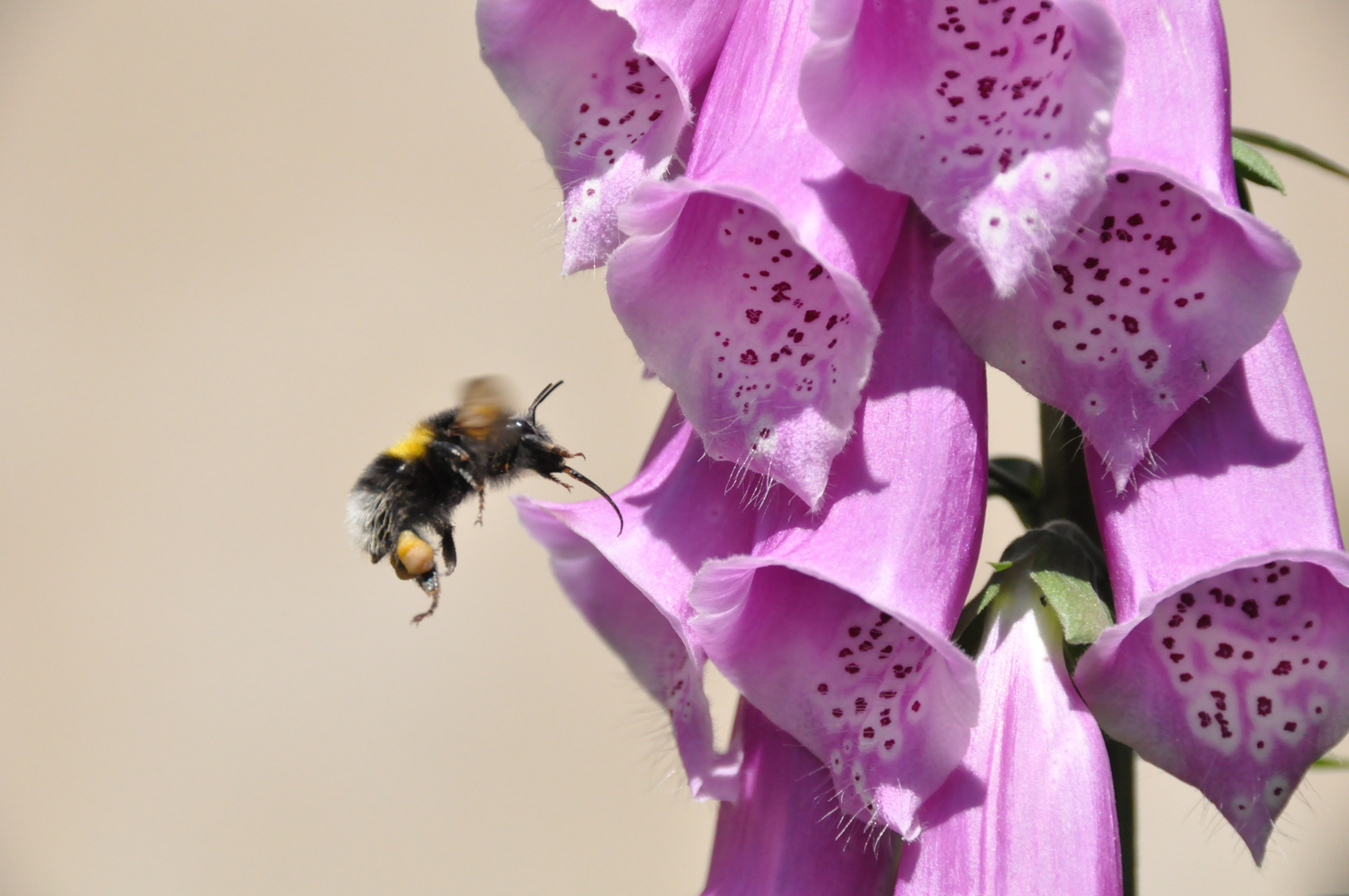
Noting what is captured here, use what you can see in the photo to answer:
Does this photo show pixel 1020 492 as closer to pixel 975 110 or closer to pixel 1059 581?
pixel 1059 581

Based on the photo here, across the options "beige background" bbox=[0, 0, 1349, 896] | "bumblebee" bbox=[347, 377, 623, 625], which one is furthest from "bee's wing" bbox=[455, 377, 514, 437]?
"beige background" bbox=[0, 0, 1349, 896]

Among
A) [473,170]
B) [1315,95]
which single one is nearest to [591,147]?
[473,170]

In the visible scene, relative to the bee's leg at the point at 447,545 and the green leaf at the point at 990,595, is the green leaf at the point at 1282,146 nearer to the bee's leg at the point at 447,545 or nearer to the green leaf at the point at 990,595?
the green leaf at the point at 990,595

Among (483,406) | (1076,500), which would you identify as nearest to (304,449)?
(483,406)

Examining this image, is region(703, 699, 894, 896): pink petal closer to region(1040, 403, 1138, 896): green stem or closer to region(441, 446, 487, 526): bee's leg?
region(1040, 403, 1138, 896): green stem

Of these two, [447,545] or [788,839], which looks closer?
[788,839]

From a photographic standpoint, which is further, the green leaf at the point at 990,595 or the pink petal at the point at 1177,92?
the green leaf at the point at 990,595

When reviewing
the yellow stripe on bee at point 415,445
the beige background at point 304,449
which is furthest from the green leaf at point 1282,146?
the beige background at point 304,449
